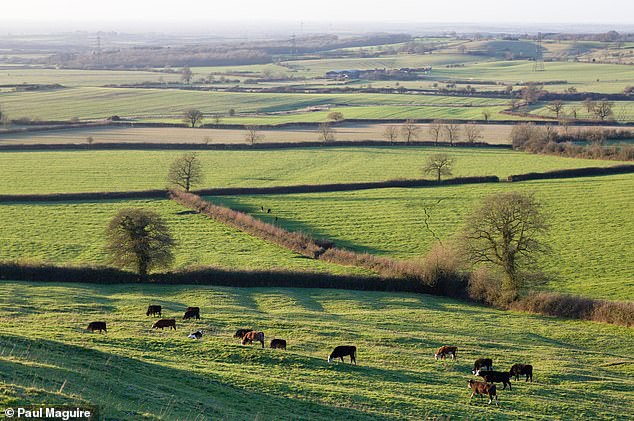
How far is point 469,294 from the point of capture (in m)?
49.3

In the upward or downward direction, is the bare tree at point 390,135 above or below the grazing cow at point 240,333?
above

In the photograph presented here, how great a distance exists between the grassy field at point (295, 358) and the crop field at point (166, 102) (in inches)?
4235

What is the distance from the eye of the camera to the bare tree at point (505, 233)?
49.3 m

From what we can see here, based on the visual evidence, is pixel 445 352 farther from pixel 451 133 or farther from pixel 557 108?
pixel 557 108

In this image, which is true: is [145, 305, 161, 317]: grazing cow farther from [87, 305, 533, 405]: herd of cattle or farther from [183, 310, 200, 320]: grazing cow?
[87, 305, 533, 405]: herd of cattle

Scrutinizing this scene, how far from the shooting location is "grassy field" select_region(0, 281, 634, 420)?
938 inches

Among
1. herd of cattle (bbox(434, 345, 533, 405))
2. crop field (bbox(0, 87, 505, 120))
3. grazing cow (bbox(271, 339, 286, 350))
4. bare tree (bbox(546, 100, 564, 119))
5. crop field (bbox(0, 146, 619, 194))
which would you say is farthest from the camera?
crop field (bbox(0, 87, 505, 120))

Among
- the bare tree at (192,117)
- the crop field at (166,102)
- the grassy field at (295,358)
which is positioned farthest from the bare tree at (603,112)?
the grassy field at (295,358)

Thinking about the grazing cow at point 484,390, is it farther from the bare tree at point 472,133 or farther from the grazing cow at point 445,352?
the bare tree at point 472,133

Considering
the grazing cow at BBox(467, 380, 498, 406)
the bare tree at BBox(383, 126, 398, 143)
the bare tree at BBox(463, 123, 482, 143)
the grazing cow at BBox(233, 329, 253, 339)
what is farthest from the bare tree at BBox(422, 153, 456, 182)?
the grazing cow at BBox(467, 380, 498, 406)

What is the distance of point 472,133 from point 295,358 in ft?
289

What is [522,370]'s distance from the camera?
30594mm

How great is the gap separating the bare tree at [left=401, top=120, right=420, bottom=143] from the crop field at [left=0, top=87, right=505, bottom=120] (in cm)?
3004

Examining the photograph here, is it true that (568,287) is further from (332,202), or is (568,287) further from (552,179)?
(552,179)
